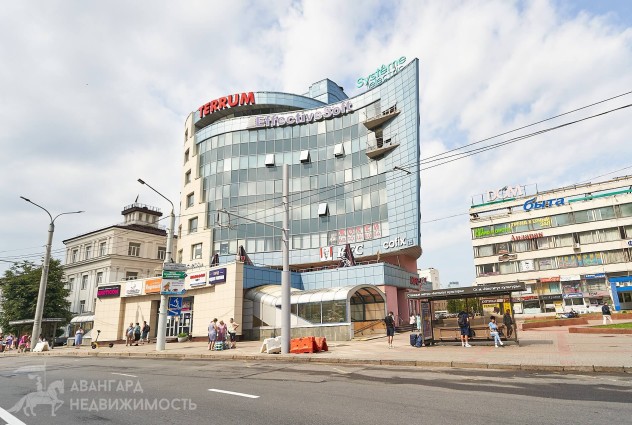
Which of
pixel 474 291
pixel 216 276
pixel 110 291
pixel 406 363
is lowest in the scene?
pixel 406 363

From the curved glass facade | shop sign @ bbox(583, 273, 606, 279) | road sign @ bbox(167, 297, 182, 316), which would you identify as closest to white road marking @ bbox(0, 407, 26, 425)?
road sign @ bbox(167, 297, 182, 316)

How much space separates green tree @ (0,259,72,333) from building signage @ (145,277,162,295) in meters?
15.5

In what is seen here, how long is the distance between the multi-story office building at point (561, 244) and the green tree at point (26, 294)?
6175cm

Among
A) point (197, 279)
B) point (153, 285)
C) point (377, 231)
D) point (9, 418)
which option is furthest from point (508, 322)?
point (153, 285)

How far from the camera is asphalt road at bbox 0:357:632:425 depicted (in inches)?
260

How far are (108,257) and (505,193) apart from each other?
215ft

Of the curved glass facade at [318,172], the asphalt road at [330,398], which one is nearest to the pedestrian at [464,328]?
the asphalt road at [330,398]

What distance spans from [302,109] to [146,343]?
118 ft

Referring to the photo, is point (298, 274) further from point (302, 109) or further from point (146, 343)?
point (302, 109)

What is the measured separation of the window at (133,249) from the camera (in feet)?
205

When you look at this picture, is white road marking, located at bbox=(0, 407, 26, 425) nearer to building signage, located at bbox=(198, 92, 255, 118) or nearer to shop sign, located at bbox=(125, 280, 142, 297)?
shop sign, located at bbox=(125, 280, 142, 297)

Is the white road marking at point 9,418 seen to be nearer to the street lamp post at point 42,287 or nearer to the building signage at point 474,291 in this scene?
the building signage at point 474,291

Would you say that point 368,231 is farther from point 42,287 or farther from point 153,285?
point 42,287

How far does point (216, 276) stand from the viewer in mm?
33781
